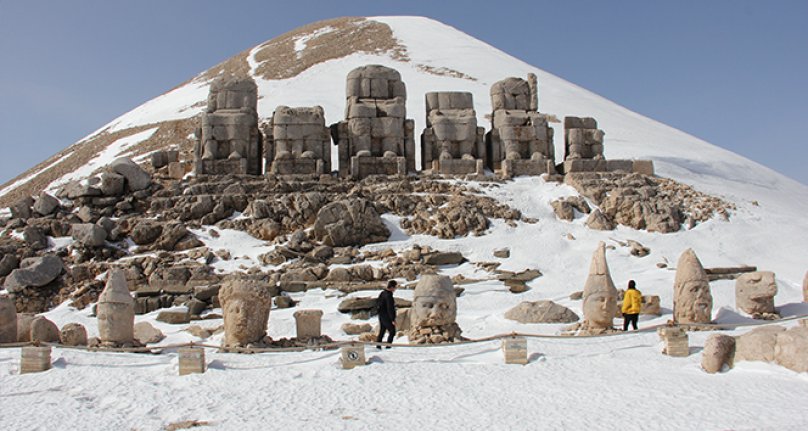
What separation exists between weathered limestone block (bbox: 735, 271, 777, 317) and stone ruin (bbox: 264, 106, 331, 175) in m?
12.3

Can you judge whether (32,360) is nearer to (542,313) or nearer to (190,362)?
(190,362)

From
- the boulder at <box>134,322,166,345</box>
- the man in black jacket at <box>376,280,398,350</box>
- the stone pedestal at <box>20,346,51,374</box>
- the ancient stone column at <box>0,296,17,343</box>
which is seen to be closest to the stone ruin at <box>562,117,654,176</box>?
the man in black jacket at <box>376,280,398,350</box>

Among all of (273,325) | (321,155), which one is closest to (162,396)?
(273,325)

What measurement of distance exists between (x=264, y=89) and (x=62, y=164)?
14.4 meters

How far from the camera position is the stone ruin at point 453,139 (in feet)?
72.3

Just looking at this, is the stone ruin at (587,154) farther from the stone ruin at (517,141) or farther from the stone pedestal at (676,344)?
the stone pedestal at (676,344)

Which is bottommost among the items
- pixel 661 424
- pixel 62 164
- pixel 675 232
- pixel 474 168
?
pixel 661 424

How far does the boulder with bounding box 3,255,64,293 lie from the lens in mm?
16062

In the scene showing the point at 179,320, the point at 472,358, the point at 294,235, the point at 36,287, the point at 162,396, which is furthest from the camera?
the point at 294,235

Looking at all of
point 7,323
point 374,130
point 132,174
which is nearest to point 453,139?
point 374,130

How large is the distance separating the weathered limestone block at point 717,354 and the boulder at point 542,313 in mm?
4152

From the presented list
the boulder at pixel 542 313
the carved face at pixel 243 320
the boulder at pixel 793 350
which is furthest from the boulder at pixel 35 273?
the boulder at pixel 793 350

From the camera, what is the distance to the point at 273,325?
523 inches

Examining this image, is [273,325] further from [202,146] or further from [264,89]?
[264,89]
